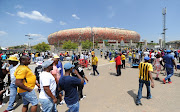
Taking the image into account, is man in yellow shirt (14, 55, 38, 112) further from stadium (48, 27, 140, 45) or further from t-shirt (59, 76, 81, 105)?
stadium (48, 27, 140, 45)

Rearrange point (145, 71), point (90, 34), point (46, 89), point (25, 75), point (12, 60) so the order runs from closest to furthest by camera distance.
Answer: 1. point (46, 89)
2. point (25, 75)
3. point (12, 60)
4. point (145, 71)
5. point (90, 34)

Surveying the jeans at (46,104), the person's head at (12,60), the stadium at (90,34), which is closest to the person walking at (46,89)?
the jeans at (46,104)

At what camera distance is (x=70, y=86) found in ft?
5.84

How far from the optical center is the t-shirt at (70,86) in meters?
1.76

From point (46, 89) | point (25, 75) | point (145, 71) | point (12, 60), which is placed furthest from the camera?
point (145, 71)

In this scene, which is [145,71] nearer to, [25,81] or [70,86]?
[70,86]

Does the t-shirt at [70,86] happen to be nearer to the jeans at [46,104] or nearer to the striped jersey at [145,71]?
the jeans at [46,104]

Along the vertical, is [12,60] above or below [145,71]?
above

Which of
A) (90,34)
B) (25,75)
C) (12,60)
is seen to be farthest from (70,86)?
(90,34)

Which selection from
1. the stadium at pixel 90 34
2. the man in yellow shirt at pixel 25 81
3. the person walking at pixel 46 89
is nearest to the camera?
the person walking at pixel 46 89

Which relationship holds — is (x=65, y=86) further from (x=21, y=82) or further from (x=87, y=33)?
(x=87, y=33)

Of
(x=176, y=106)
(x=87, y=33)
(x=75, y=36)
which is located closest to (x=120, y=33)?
(x=87, y=33)

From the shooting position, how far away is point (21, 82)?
1869 millimetres

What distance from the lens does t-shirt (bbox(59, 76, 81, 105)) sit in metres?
1.76
